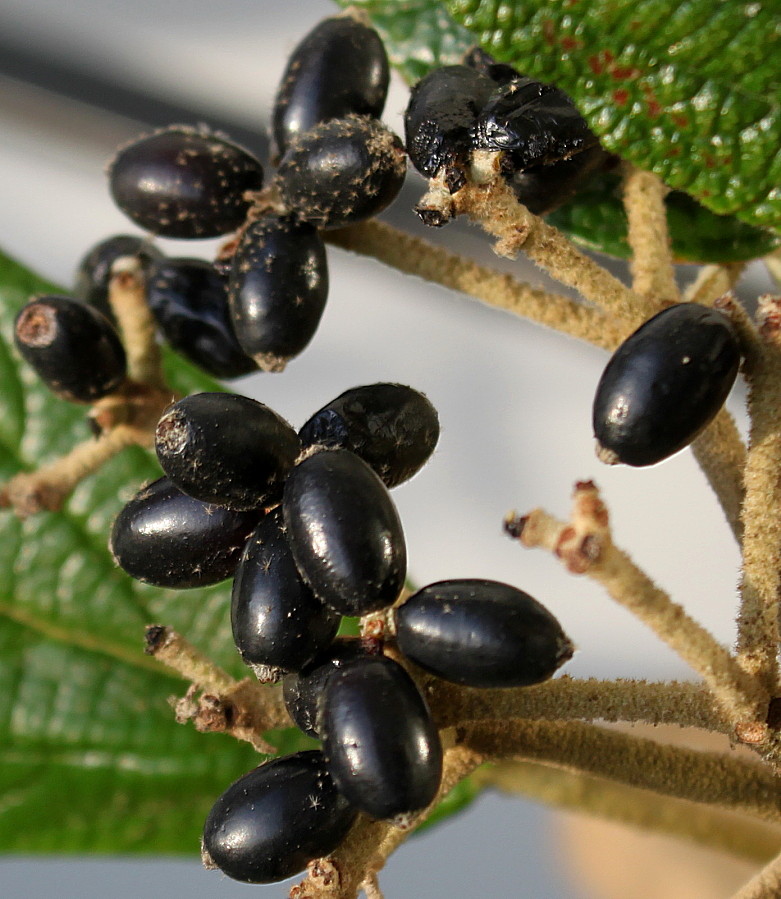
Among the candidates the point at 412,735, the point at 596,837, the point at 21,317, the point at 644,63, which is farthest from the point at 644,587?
the point at 596,837

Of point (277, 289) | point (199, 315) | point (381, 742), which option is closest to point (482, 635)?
point (381, 742)

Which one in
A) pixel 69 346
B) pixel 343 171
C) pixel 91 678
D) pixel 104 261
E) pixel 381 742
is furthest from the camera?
pixel 91 678

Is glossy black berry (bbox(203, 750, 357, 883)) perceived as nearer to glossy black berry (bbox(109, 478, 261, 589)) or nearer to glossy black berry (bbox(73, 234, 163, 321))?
glossy black berry (bbox(109, 478, 261, 589))

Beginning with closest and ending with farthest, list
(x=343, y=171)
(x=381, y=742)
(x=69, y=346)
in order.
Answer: (x=381, y=742), (x=343, y=171), (x=69, y=346)

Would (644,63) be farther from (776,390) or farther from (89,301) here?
(89,301)

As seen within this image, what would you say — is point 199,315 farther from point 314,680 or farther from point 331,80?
point 314,680

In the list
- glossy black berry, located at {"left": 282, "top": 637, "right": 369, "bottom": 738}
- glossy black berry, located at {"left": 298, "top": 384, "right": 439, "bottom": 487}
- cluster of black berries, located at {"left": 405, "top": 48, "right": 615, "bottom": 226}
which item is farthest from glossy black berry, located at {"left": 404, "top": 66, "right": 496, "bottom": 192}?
glossy black berry, located at {"left": 282, "top": 637, "right": 369, "bottom": 738}

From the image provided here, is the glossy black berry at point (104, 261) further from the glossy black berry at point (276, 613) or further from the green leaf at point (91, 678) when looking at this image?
the glossy black berry at point (276, 613)
